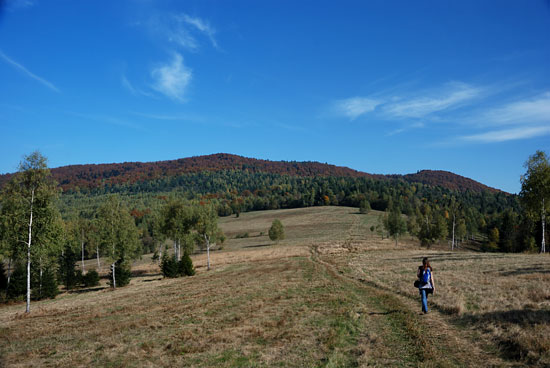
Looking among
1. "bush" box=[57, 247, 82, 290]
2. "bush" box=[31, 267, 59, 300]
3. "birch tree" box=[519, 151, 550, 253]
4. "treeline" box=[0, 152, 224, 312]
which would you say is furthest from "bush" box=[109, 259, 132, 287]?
"birch tree" box=[519, 151, 550, 253]

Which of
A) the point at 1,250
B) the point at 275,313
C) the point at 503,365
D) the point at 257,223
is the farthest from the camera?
the point at 257,223

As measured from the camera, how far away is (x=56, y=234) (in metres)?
31.4

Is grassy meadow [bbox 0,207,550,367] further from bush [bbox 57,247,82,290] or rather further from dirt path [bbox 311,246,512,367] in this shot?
bush [bbox 57,247,82,290]

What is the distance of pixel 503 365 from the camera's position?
9.12 metres

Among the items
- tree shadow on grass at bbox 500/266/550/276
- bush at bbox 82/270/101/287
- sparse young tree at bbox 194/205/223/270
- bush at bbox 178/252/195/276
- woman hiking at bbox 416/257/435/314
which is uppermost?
sparse young tree at bbox 194/205/223/270

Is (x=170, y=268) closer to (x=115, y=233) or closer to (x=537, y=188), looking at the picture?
(x=115, y=233)

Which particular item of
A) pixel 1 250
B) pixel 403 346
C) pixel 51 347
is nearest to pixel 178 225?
pixel 1 250

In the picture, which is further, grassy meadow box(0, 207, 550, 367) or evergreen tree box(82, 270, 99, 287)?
evergreen tree box(82, 270, 99, 287)

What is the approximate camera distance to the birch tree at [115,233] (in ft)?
149

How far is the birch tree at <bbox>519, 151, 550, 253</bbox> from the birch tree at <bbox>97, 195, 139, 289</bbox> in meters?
59.8

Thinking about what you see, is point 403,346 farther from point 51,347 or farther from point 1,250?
point 1,250

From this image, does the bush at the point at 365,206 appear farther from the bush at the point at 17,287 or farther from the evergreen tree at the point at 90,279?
the bush at the point at 17,287

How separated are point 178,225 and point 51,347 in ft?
137

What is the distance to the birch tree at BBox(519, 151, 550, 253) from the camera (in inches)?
1809
